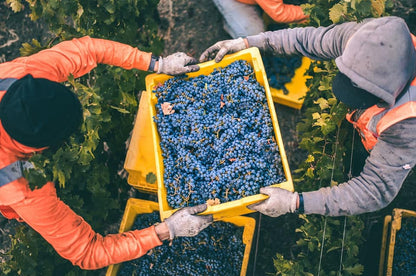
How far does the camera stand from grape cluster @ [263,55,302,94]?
325cm

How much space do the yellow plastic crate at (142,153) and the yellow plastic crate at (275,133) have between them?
47cm

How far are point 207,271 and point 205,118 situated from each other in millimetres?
1221

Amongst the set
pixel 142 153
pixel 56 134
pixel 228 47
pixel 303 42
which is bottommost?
pixel 142 153

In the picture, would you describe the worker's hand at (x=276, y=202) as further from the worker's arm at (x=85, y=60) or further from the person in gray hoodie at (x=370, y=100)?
the worker's arm at (x=85, y=60)

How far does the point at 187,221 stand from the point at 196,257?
0.60 m

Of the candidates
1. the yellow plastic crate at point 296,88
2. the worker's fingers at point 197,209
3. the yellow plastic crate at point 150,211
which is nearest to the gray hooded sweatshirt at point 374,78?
the worker's fingers at point 197,209

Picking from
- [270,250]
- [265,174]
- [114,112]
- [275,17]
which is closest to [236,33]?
[275,17]

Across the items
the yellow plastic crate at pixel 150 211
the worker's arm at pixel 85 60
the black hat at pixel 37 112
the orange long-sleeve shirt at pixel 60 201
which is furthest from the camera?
the yellow plastic crate at pixel 150 211

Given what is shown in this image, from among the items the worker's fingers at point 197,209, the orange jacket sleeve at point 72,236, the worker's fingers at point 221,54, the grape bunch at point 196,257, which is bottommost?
the grape bunch at point 196,257

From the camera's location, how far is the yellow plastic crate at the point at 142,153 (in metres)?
2.80

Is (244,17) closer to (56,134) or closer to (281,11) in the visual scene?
(281,11)

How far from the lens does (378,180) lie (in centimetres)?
196

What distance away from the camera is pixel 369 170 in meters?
2.00

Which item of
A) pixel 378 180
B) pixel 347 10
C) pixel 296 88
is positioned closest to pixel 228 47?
pixel 347 10
